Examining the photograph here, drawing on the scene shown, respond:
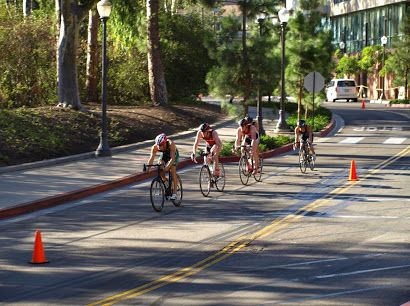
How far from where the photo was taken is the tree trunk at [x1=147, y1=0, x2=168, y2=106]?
3409 cm

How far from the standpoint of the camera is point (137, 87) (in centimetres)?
3819

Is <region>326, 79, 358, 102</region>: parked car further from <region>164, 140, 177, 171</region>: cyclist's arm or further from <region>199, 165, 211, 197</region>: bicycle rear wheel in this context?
<region>164, 140, 177, 171</region>: cyclist's arm

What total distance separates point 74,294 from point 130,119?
2086 centimetres

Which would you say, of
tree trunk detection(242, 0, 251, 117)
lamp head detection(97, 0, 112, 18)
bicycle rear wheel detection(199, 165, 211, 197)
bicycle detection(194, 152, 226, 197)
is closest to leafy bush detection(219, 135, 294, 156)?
tree trunk detection(242, 0, 251, 117)

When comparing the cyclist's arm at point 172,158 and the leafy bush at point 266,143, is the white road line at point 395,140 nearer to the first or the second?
the leafy bush at point 266,143

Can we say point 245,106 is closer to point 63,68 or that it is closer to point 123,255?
point 63,68

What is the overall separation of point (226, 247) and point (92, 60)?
23726mm

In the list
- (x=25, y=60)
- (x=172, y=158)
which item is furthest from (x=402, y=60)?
(x=172, y=158)

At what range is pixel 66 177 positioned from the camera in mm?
19250

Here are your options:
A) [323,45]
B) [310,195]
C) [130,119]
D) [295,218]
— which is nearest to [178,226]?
[295,218]

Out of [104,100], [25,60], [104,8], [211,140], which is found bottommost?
[211,140]

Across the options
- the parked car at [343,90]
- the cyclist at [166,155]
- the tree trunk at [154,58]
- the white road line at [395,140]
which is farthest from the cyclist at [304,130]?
the parked car at [343,90]

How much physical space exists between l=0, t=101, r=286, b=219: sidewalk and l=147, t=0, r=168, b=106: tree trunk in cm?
907

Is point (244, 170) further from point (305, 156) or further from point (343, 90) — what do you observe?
point (343, 90)
